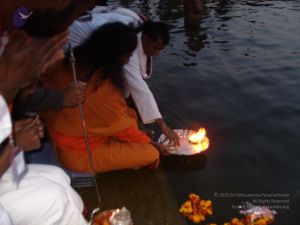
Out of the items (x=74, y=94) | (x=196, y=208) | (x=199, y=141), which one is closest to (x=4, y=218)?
(x=74, y=94)

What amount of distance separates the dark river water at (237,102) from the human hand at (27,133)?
2027 mm

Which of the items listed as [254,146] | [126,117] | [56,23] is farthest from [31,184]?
[254,146]

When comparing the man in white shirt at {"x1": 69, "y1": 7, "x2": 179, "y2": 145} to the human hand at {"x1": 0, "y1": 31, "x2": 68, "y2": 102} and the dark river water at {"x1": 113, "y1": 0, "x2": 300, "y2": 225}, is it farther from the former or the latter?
the human hand at {"x1": 0, "y1": 31, "x2": 68, "y2": 102}

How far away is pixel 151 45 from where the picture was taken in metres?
4.68

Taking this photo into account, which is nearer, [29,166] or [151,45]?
[29,166]

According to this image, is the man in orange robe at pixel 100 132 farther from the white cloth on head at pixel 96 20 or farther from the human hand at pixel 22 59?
the human hand at pixel 22 59

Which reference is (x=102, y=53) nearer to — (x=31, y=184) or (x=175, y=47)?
(x=31, y=184)

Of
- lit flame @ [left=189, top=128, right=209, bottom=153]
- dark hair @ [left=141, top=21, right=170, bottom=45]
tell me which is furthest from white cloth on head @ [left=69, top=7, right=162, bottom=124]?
lit flame @ [left=189, top=128, right=209, bottom=153]

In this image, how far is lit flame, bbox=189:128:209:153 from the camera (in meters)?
4.67

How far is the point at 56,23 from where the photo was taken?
3074mm

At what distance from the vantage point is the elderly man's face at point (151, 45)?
463cm

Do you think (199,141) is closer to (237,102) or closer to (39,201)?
(237,102)

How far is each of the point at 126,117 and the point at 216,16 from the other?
7559 millimetres

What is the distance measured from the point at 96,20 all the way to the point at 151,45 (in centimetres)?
71
